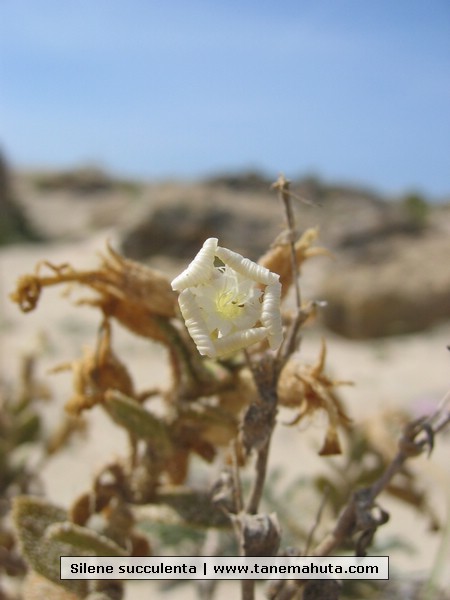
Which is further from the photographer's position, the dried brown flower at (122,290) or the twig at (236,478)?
the dried brown flower at (122,290)

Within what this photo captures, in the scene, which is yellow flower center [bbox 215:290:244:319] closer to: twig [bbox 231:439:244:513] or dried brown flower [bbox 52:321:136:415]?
twig [bbox 231:439:244:513]

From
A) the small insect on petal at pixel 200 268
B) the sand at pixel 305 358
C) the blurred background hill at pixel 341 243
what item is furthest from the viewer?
the blurred background hill at pixel 341 243

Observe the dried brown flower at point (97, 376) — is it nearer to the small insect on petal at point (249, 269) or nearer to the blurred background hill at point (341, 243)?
the small insect on petal at point (249, 269)

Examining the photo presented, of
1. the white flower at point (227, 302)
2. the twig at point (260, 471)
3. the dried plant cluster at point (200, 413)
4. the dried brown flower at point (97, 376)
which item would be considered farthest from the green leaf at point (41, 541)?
the white flower at point (227, 302)

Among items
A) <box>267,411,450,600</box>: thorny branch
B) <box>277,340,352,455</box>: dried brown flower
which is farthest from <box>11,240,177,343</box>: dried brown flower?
<box>267,411,450,600</box>: thorny branch

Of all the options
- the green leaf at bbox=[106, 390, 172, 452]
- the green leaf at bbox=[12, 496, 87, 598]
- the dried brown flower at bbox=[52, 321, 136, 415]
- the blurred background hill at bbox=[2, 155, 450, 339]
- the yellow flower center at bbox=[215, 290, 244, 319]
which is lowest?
the green leaf at bbox=[12, 496, 87, 598]

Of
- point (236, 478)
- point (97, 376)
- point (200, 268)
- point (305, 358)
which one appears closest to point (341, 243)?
point (305, 358)
